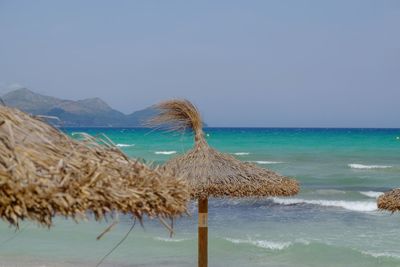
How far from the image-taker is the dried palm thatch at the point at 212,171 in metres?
7.23

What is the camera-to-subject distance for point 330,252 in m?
11.3

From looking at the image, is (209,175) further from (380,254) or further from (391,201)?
(380,254)

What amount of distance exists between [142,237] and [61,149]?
9.14 meters

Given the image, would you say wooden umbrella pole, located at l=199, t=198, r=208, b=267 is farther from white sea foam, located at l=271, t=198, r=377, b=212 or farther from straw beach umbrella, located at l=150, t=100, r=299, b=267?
white sea foam, located at l=271, t=198, r=377, b=212

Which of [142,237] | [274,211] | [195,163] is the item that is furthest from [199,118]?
[274,211]

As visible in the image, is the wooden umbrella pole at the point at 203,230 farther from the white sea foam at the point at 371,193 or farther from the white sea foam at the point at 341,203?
the white sea foam at the point at 371,193

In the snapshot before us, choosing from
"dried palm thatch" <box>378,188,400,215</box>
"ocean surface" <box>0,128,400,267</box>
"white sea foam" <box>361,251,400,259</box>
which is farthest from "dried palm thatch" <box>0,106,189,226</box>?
"white sea foam" <box>361,251,400,259</box>

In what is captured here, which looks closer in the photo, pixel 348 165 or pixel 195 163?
pixel 195 163

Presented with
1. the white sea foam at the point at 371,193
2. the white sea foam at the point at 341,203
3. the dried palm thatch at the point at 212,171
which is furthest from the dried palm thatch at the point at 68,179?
the white sea foam at the point at 371,193

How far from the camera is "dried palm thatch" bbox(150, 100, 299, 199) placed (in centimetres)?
723

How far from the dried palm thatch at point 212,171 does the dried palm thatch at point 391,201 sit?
1123mm

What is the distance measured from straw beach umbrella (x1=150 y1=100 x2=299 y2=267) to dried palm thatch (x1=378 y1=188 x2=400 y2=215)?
112 centimetres

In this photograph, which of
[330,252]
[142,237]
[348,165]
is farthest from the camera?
[348,165]

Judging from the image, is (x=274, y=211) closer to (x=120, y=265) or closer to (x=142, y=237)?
(x=142, y=237)
